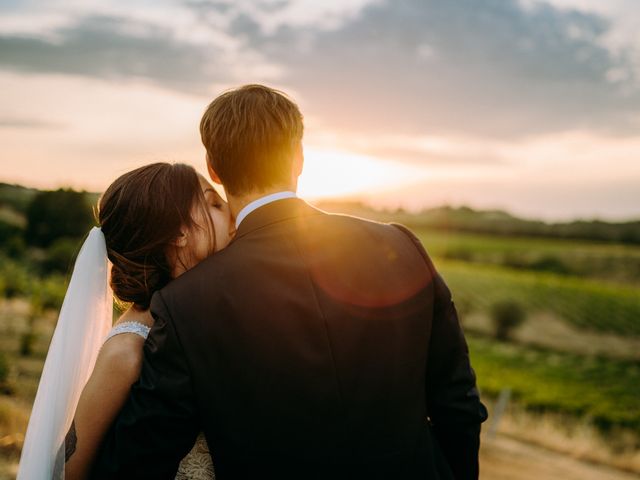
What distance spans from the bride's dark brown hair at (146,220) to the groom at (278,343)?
0.36m

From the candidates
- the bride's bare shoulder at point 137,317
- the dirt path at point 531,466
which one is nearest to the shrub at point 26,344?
the dirt path at point 531,466

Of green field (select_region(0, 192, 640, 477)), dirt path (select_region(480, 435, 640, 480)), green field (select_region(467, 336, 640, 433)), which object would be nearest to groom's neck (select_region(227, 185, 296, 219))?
Result: green field (select_region(0, 192, 640, 477))

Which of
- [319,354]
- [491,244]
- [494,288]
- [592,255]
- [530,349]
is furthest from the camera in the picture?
[491,244]

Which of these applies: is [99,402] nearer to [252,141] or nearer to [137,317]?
[137,317]

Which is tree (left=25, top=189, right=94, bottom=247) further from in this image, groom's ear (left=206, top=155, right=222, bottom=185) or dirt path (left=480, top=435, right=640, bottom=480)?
groom's ear (left=206, top=155, right=222, bottom=185)

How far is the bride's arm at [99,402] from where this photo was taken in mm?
Result: 2271

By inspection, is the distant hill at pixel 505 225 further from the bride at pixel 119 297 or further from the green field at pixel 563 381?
the bride at pixel 119 297

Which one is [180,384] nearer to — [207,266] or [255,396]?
[255,396]

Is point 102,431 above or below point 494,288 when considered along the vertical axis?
above

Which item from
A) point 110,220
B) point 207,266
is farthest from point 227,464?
point 110,220

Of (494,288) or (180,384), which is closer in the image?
(180,384)

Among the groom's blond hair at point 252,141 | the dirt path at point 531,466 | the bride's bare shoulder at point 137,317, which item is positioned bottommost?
the dirt path at point 531,466

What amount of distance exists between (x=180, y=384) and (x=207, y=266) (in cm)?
43

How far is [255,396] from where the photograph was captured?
204cm
